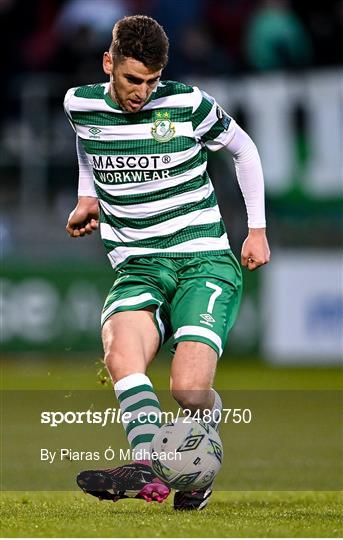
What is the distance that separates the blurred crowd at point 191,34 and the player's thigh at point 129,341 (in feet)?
32.2

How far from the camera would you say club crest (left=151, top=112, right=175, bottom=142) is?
6.36m

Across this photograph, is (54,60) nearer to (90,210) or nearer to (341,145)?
(341,145)

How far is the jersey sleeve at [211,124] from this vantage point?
6.40 metres

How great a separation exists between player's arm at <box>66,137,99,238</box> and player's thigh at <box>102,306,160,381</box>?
65 centimetres

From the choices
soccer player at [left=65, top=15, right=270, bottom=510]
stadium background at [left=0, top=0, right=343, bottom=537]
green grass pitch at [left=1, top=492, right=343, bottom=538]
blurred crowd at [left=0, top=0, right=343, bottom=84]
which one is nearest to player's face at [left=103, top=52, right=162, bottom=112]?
soccer player at [left=65, top=15, right=270, bottom=510]

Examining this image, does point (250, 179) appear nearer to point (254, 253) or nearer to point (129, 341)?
point (254, 253)

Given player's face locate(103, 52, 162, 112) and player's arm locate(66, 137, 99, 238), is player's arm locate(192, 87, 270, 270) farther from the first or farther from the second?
player's arm locate(66, 137, 99, 238)

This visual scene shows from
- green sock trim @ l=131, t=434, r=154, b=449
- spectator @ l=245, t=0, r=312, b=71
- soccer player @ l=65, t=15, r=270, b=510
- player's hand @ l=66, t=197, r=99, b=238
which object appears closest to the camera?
green sock trim @ l=131, t=434, r=154, b=449

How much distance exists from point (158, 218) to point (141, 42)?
88 cm

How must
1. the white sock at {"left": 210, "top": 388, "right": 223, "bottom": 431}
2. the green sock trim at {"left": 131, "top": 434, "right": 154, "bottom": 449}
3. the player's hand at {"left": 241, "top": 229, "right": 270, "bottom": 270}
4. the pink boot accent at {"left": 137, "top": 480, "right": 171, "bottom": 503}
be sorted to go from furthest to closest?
1. the white sock at {"left": 210, "top": 388, "right": 223, "bottom": 431}
2. the player's hand at {"left": 241, "top": 229, "right": 270, "bottom": 270}
3. the green sock trim at {"left": 131, "top": 434, "right": 154, "bottom": 449}
4. the pink boot accent at {"left": 137, "top": 480, "right": 171, "bottom": 503}

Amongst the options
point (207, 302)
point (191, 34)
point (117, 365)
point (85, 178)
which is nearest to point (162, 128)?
point (85, 178)

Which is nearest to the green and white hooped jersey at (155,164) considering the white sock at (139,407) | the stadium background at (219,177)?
the white sock at (139,407)

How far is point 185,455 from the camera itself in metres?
5.70

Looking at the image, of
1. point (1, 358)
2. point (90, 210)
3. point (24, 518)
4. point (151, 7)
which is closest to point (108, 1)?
point (151, 7)
